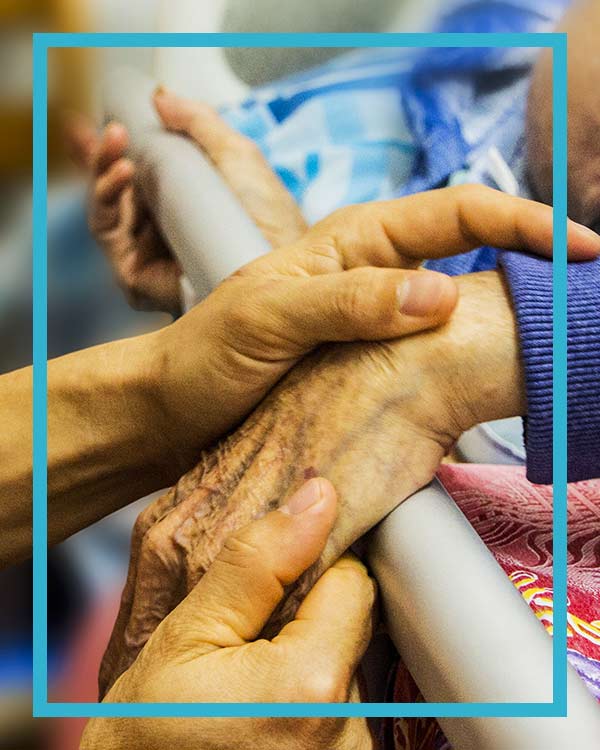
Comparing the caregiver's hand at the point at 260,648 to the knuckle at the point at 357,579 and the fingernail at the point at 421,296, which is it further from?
the fingernail at the point at 421,296

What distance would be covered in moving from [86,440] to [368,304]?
231 millimetres

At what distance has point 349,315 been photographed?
1.42 ft

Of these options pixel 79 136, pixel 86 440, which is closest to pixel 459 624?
pixel 86 440

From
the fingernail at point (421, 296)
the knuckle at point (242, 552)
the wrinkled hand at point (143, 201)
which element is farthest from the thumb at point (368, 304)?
the wrinkled hand at point (143, 201)

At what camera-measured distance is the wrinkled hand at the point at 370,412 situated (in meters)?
0.43

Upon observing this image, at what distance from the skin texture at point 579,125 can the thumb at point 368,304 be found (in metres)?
0.18

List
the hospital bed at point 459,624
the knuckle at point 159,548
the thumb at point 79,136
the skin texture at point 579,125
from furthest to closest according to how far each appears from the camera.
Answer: the thumb at point 79,136 → the skin texture at point 579,125 → the knuckle at point 159,548 → the hospital bed at point 459,624

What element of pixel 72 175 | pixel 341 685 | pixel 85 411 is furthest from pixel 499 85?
pixel 341 685

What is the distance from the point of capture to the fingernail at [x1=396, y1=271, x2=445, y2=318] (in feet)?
1.39

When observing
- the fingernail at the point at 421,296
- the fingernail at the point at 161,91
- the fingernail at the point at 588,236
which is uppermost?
the fingernail at the point at 161,91

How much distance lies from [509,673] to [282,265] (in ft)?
0.86

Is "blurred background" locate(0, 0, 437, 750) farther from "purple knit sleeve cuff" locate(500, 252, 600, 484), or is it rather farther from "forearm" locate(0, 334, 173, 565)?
"purple knit sleeve cuff" locate(500, 252, 600, 484)

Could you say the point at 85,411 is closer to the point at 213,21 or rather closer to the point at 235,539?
the point at 235,539

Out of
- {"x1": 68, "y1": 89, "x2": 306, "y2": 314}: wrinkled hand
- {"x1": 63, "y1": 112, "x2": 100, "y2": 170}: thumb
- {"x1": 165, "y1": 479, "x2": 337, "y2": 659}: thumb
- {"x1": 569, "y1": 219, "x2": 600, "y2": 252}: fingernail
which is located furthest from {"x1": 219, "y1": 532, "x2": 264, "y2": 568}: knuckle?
{"x1": 63, "y1": 112, "x2": 100, "y2": 170}: thumb
